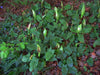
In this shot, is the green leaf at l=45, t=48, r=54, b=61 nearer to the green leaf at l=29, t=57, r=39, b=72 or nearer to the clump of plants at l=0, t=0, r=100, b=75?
the clump of plants at l=0, t=0, r=100, b=75

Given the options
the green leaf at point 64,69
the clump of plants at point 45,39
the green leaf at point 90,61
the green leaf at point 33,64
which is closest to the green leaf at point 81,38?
the clump of plants at point 45,39

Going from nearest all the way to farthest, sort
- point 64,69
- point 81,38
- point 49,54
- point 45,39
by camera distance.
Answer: point 64,69 → point 49,54 → point 81,38 → point 45,39

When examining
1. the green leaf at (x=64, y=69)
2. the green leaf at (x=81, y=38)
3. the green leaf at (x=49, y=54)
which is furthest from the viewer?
the green leaf at (x=81, y=38)

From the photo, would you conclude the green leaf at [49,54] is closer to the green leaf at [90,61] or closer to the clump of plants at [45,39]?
the clump of plants at [45,39]

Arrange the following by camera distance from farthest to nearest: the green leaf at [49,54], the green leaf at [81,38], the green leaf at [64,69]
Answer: the green leaf at [81,38]
the green leaf at [49,54]
the green leaf at [64,69]

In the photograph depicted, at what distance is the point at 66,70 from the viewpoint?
6.18ft

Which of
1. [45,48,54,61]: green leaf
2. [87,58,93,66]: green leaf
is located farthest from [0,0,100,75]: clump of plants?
[87,58,93,66]: green leaf

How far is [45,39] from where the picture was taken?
233 centimetres

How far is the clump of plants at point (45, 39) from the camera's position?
201 centimetres

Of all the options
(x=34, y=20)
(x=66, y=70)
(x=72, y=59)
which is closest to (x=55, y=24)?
(x=34, y=20)

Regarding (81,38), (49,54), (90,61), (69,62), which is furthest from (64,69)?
(81,38)

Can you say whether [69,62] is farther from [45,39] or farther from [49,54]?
[45,39]

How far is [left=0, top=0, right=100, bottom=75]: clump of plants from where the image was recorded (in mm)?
2008

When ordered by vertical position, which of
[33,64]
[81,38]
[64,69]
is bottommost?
[64,69]
